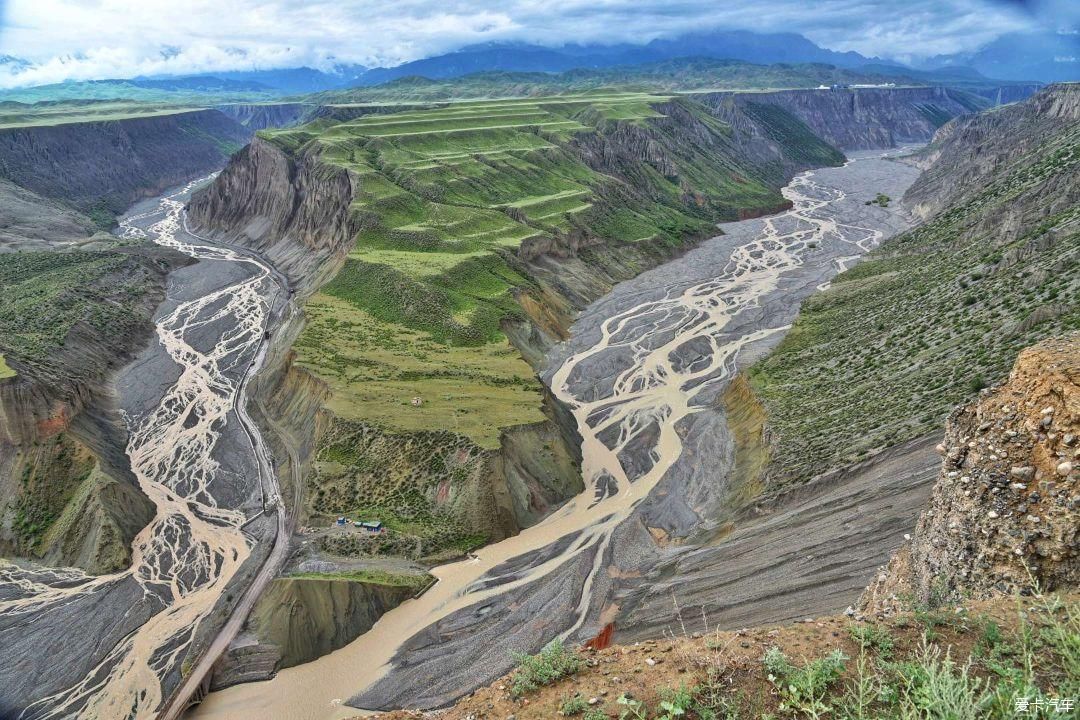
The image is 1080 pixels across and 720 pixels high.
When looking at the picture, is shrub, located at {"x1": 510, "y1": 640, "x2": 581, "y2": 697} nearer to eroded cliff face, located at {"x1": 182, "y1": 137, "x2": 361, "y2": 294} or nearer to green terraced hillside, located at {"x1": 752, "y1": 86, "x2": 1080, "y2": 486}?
green terraced hillside, located at {"x1": 752, "y1": 86, "x2": 1080, "y2": 486}

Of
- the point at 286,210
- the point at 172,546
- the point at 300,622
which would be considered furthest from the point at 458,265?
the point at 286,210

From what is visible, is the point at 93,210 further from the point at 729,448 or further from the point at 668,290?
the point at 729,448

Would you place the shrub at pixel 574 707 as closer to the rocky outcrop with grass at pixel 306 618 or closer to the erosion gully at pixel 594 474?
Result: the erosion gully at pixel 594 474

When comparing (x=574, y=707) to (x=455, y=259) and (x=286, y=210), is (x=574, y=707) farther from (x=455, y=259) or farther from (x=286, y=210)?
(x=286, y=210)

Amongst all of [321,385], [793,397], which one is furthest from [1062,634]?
[321,385]

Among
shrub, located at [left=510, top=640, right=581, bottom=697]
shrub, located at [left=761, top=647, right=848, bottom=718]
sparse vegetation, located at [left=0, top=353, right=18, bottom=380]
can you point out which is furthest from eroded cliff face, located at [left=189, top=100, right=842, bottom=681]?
shrub, located at [left=761, top=647, right=848, bottom=718]

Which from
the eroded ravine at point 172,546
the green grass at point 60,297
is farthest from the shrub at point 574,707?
the green grass at point 60,297
